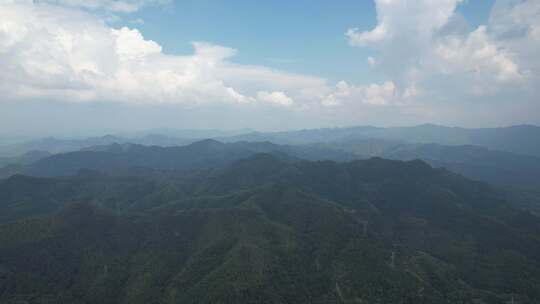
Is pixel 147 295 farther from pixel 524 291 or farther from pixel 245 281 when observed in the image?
pixel 524 291

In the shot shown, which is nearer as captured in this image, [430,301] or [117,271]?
[430,301]

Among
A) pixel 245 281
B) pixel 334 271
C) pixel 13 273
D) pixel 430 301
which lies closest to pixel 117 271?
pixel 13 273

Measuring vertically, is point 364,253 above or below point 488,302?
above

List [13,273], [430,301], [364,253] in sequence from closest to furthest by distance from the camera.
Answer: [430,301], [13,273], [364,253]

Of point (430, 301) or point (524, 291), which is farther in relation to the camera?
point (524, 291)

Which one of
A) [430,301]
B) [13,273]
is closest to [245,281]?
[430,301]

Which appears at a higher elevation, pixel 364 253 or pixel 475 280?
pixel 364 253

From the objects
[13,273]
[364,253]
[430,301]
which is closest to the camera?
[430,301]

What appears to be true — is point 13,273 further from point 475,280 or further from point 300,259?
point 475,280

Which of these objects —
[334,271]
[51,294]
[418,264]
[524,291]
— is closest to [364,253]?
[334,271]
